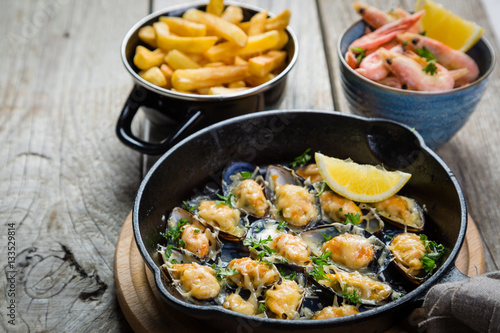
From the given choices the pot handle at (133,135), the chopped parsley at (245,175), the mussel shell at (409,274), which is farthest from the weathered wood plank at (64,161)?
the mussel shell at (409,274)

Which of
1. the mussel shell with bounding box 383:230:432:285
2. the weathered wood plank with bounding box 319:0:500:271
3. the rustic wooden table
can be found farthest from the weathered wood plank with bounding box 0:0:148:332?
the weathered wood plank with bounding box 319:0:500:271

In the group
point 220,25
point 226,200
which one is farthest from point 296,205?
point 220,25

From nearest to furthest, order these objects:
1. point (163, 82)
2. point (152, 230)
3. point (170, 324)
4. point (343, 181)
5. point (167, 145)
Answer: point (170, 324)
point (152, 230)
point (343, 181)
point (167, 145)
point (163, 82)

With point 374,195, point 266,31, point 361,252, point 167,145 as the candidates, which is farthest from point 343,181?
point 266,31

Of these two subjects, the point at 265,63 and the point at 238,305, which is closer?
the point at 238,305

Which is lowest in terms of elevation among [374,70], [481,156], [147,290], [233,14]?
[147,290]

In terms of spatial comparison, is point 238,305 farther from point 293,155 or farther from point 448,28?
point 448,28

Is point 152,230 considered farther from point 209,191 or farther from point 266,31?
point 266,31
